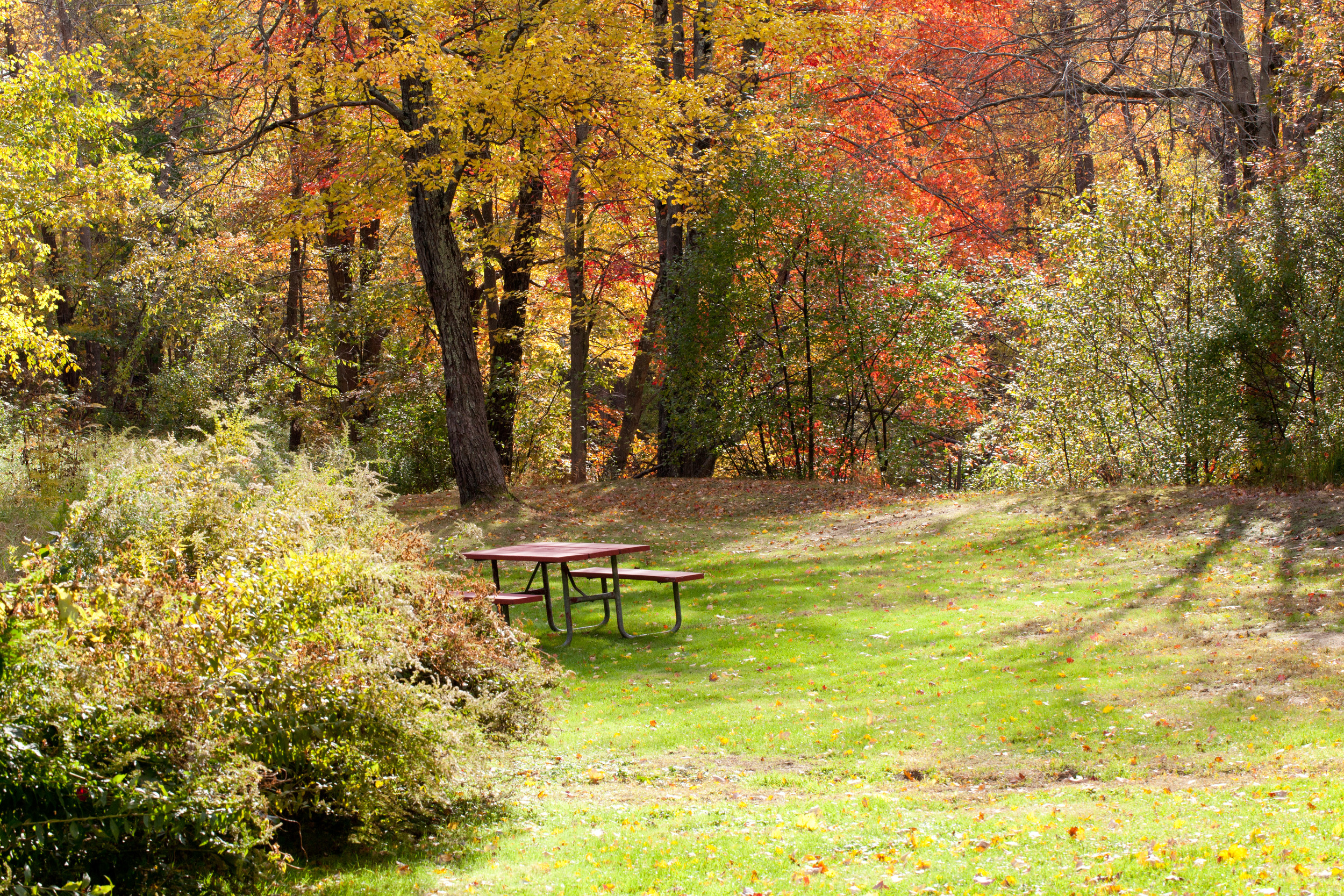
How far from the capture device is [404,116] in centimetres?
1611

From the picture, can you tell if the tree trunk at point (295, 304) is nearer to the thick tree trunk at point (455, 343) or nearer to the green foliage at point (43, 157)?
the green foliage at point (43, 157)

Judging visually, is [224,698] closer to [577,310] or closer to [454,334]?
[454,334]

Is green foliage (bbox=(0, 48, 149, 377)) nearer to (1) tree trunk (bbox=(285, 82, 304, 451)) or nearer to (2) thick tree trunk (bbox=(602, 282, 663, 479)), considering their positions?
(1) tree trunk (bbox=(285, 82, 304, 451))

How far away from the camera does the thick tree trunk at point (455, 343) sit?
16.5 metres

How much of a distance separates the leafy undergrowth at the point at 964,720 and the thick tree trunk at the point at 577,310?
7435mm

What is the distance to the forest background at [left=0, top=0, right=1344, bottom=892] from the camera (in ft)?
15.4

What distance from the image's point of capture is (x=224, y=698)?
14.2 feet

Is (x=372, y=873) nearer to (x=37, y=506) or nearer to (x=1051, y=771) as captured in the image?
(x=1051, y=771)

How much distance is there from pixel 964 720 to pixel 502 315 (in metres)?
16.1

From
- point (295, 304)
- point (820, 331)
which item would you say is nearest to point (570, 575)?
point (820, 331)

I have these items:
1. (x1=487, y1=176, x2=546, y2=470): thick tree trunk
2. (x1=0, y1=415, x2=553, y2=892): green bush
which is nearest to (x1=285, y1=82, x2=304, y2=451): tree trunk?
(x1=487, y1=176, x2=546, y2=470): thick tree trunk

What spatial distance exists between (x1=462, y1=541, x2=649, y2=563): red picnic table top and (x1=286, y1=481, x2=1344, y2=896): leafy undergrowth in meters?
0.86

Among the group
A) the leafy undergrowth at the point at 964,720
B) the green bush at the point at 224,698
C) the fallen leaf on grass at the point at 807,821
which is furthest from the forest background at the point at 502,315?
the fallen leaf on grass at the point at 807,821

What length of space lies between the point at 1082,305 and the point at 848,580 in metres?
5.53
